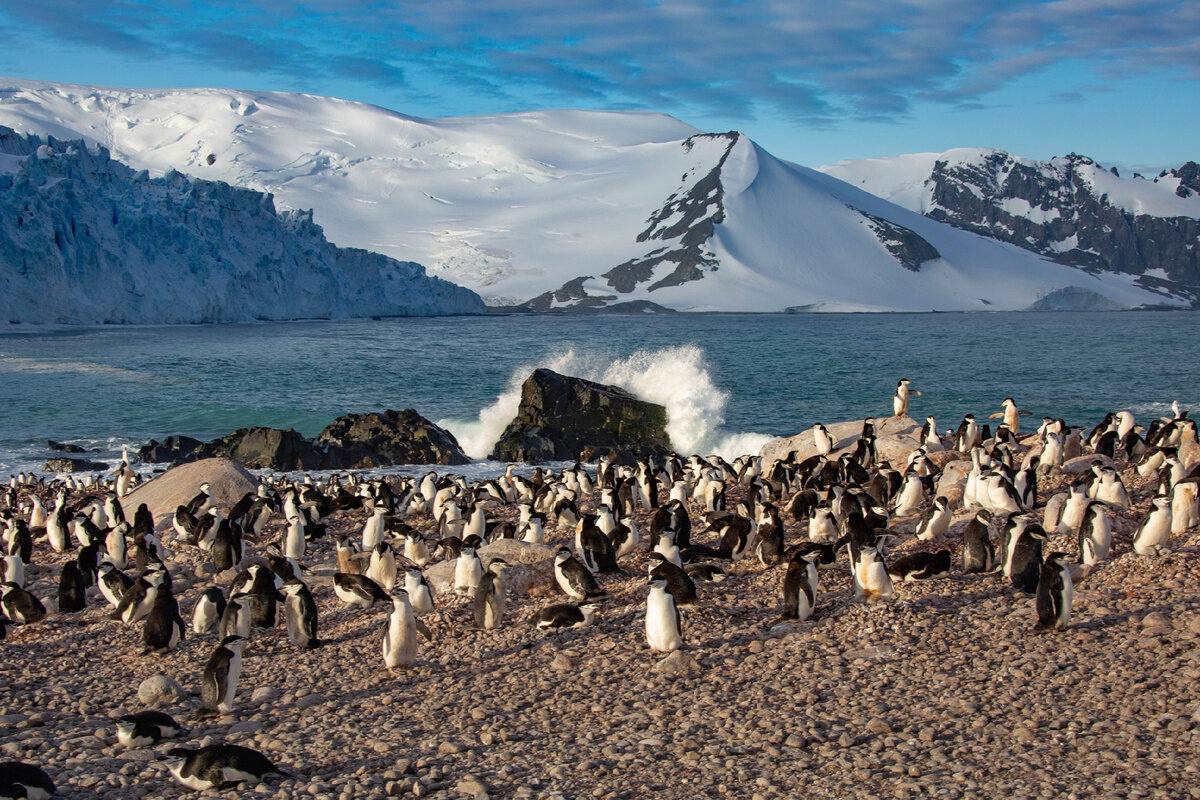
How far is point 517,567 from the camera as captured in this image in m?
7.44

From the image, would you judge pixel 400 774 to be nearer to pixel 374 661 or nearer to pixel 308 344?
pixel 374 661

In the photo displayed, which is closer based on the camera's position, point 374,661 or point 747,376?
point 374,661

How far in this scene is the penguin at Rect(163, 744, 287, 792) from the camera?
416 cm

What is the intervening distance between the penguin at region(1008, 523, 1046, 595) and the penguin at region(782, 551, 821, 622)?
1.39 metres

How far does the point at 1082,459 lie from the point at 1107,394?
2298 cm

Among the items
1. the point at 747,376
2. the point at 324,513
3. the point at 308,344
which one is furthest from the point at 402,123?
the point at 324,513

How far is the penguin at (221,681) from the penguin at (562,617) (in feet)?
6.16

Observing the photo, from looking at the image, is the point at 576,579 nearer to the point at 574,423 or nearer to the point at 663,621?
the point at 663,621

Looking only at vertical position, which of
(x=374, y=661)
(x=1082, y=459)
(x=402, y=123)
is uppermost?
(x=402, y=123)

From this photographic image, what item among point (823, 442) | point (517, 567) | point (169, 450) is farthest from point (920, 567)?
point (169, 450)

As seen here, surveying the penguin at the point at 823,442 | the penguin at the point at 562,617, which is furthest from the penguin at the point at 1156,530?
the penguin at the point at 823,442

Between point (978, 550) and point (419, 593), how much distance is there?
12.7 ft

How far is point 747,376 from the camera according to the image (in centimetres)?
3900

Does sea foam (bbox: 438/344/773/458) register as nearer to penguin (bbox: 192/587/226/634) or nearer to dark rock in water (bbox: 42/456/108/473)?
dark rock in water (bbox: 42/456/108/473)
